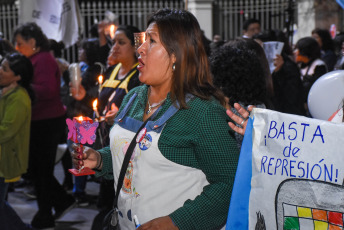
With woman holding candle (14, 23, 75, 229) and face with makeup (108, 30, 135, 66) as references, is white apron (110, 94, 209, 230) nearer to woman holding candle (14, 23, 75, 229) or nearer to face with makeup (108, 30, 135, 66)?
face with makeup (108, 30, 135, 66)

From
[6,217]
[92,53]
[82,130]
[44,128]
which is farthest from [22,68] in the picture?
[82,130]

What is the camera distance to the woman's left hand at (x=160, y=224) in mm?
2336

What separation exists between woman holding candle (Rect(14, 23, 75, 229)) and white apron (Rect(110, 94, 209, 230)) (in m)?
3.21

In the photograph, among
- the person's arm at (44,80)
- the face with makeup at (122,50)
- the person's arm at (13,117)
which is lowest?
the person's arm at (13,117)

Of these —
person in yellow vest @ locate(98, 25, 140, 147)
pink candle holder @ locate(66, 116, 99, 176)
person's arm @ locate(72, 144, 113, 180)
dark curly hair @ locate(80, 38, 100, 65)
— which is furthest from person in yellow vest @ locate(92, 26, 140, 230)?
pink candle holder @ locate(66, 116, 99, 176)

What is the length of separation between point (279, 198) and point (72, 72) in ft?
10.9

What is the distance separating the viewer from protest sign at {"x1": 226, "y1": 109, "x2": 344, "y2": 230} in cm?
203

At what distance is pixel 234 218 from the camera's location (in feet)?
7.41

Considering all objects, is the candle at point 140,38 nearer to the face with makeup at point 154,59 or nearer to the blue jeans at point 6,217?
the face with makeup at point 154,59

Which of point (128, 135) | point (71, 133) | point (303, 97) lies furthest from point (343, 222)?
point (303, 97)

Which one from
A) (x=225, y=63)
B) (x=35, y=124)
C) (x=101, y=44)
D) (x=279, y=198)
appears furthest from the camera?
(x=101, y=44)

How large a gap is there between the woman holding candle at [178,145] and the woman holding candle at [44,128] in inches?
121

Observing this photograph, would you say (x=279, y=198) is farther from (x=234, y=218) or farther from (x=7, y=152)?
(x=7, y=152)

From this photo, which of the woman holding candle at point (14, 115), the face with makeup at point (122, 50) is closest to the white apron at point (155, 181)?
the woman holding candle at point (14, 115)
